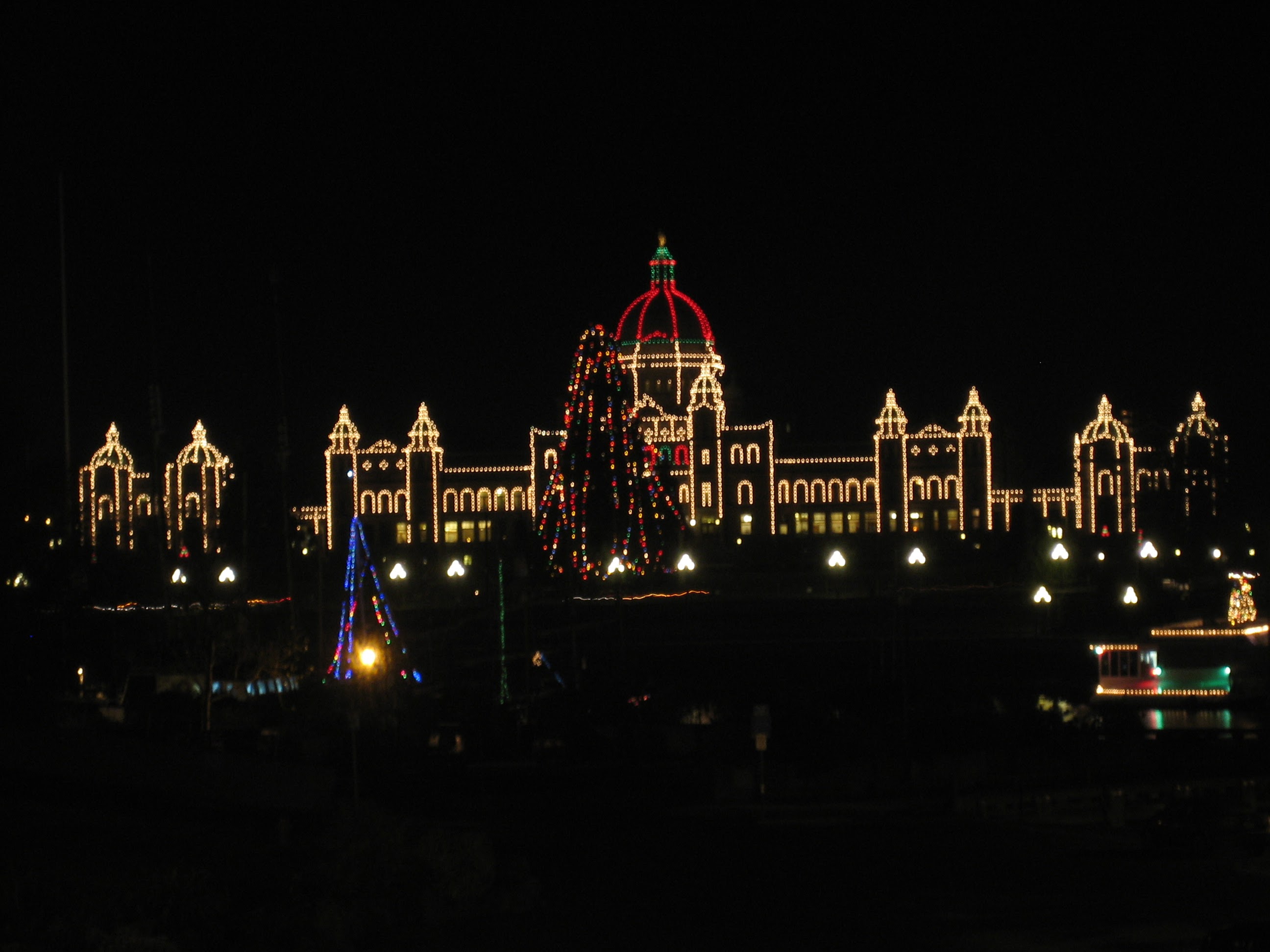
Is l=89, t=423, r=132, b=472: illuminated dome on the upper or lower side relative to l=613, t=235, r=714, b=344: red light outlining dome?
lower

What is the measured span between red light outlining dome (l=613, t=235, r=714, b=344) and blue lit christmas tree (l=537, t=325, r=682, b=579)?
45.3 metres

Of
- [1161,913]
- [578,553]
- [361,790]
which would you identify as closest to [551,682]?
[361,790]

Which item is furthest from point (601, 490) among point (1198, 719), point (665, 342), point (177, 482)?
point (665, 342)

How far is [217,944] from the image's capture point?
1758 cm

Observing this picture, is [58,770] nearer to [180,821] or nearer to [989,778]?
[180,821]

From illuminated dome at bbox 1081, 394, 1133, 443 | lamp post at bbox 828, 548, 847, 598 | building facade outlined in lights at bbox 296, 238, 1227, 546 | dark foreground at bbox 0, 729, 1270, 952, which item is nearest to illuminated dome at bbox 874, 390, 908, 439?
building facade outlined in lights at bbox 296, 238, 1227, 546

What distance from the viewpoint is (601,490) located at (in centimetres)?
7412

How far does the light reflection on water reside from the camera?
1655 inches

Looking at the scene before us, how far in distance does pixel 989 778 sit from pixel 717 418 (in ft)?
242

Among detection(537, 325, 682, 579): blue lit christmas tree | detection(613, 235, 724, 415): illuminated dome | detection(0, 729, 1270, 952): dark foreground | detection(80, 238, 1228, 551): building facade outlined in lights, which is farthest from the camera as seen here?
detection(613, 235, 724, 415): illuminated dome

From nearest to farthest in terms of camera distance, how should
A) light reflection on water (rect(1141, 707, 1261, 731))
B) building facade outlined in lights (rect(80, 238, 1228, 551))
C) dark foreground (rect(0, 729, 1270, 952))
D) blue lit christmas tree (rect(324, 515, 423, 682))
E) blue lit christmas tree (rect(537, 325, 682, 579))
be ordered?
dark foreground (rect(0, 729, 1270, 952)) < light reflection on water (rect(1141, 707, 1261, 731)) < blue lit christmas tree (rect(324, 515, 423, 682)) < blue lit christmas tree (rect(537, 325, 682, 579)) < building facade outlined in lights (rect(80, 238, 1228, 551))

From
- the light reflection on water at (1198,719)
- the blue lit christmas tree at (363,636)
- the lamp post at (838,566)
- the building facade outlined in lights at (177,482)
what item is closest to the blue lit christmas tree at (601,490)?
the lamp post at (838,566)

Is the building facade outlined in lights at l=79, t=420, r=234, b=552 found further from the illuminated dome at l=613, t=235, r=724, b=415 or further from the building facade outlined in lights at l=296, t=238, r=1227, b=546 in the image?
the illuminated dome at l=613, t=235, r=724, b=415

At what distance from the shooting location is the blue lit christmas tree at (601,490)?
7094 cm
